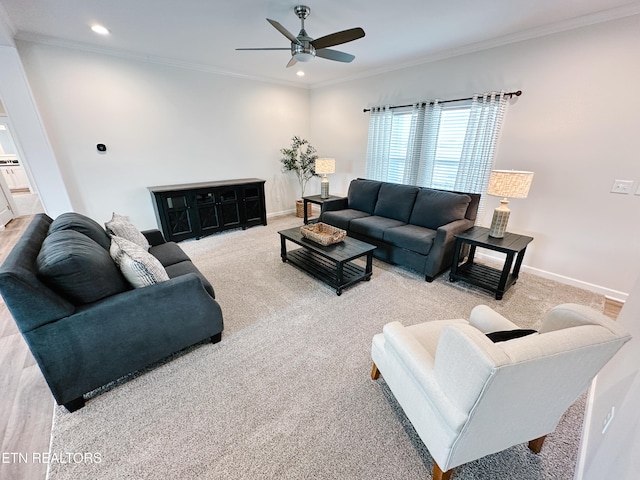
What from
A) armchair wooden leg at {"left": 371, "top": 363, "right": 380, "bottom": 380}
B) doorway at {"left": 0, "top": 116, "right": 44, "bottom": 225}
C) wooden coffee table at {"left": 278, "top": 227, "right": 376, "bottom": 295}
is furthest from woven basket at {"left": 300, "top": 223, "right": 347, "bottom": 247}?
doorway at {"left": 0, "top": 116, "right": 44, "bottom": 225}

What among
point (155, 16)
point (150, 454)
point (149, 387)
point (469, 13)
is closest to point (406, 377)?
point (150, 454)

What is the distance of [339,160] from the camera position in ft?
16.6

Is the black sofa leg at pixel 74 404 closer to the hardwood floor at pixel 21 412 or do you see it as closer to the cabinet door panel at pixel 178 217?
the hardwood floor at pixel 21 412

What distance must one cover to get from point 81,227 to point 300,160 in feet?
13.1

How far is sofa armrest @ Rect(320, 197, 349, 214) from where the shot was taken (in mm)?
3975

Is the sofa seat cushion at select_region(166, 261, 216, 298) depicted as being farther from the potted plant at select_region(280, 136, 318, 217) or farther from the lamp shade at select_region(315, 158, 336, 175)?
the potted plant at select_region(280, 136, 318, 217)

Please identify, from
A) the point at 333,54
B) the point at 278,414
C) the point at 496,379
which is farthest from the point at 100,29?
the point at 496,379

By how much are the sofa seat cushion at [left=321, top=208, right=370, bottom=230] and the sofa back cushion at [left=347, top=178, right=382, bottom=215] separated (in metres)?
0.11

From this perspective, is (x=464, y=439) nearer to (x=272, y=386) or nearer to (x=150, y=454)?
(x=272, y=386)

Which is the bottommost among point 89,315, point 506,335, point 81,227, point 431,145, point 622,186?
point 89,315

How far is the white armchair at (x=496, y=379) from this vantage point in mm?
785

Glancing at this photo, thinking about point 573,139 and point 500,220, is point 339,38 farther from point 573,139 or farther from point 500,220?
point 573,139

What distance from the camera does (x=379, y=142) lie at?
4.21 meters

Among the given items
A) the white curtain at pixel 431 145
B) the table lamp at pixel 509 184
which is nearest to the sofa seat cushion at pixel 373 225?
the white curtain at pixel 431 145
